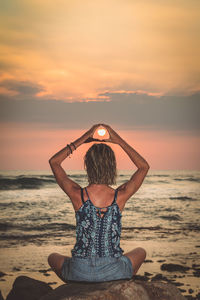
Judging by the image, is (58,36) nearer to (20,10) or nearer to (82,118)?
(20,10)

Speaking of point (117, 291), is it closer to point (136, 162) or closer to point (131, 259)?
point (131, 259)

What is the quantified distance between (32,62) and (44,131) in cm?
528

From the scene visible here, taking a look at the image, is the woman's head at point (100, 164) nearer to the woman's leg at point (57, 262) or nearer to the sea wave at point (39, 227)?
the woman's leg at point (57, 262)

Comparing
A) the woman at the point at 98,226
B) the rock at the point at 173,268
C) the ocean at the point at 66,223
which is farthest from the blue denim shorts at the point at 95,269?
the rock at the point at 173,268

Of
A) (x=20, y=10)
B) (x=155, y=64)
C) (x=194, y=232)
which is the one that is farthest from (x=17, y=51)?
(x=194, y=232)

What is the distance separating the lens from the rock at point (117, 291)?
2.99 m

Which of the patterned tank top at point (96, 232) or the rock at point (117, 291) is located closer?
the rock at point (117, 291)

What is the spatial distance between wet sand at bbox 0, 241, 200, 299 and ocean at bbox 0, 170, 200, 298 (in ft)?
0.06

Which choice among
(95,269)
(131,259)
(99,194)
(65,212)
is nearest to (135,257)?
(131,259)

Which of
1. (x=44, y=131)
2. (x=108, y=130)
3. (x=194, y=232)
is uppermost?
(x=44, y=131)

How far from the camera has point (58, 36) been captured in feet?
35.4

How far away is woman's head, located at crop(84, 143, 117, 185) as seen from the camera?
10.9 feet

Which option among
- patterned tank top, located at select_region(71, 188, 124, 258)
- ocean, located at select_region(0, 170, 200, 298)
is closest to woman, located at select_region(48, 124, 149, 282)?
patterned tank top, located at select_region(71, 188, 124, 258)

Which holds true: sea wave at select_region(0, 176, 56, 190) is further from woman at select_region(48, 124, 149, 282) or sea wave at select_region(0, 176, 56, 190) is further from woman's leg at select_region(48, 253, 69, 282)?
woman at select_region(48, 124, 149, 282)
